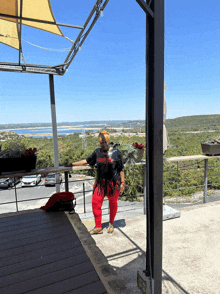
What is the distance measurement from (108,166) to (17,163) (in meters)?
1.03

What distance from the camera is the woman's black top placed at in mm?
2121

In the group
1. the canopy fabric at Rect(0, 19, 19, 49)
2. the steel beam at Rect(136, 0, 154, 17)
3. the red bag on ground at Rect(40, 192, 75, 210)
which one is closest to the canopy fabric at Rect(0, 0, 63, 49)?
the canopy fabric at Rect(0, 19, 19, 49)

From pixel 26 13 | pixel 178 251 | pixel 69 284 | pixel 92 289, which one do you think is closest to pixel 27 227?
pixel 69 284

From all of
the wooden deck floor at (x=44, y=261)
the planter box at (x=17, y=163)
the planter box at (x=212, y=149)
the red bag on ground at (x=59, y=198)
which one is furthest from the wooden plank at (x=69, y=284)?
the planter box at (x=212, y=149)

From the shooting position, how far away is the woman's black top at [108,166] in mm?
2121

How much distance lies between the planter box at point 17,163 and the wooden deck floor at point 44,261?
58 centimetres

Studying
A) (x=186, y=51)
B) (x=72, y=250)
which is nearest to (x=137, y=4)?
(x=72, y=250)

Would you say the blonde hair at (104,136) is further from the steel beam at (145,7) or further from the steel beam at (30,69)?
the steel beam at (30,69)

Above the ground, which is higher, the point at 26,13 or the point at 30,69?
the point at 26,13

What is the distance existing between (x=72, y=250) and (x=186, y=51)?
34912 millimetres

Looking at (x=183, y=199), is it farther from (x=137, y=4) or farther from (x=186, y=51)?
(x=186, y=51)

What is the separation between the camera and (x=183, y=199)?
18156 mm

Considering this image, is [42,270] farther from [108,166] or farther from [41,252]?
[108,166]

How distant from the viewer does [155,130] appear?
102cm
